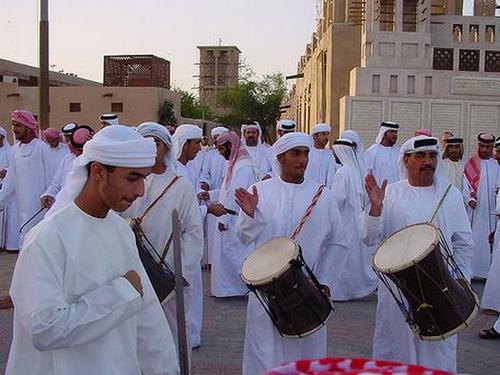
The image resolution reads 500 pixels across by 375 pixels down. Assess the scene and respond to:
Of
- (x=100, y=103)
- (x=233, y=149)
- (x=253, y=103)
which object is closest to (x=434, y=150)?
(x=233, y=149)

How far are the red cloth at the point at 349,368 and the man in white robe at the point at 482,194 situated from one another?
8010 millimetres

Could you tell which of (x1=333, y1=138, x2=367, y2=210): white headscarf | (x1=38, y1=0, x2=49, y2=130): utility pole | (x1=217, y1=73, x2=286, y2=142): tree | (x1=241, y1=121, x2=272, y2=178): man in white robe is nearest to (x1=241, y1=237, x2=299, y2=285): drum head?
(x1=333, y1=138, x2=367, y2=210): white headscarf

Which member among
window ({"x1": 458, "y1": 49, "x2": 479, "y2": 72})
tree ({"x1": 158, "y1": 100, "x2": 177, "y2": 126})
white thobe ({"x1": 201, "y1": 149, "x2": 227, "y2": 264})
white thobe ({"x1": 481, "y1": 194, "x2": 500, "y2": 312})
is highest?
window ({"x1": 458, "y1": 49, "x2": 479, "y2": 72})

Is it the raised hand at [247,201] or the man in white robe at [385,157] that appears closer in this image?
the raised hand at [247,201]

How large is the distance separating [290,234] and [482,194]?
549 centimetres

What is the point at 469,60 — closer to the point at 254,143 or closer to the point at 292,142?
the point at 254,143

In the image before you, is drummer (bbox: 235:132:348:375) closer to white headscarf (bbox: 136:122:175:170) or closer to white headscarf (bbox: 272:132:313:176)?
white headscarf (bbox: 272:132:313:176)

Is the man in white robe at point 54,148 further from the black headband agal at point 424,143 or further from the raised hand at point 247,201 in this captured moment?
the black headband agal at point 424,143

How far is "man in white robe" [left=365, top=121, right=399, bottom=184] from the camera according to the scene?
9.66m

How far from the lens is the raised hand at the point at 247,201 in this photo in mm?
4605

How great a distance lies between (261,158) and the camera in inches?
403

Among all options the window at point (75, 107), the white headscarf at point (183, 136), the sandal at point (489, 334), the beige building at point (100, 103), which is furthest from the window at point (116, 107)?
the sandal at point (489, 334)

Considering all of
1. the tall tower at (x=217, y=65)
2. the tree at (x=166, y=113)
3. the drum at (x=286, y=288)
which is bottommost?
the drum at (x=286, y=288)

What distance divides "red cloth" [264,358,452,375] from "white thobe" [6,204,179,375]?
1.01 metres
